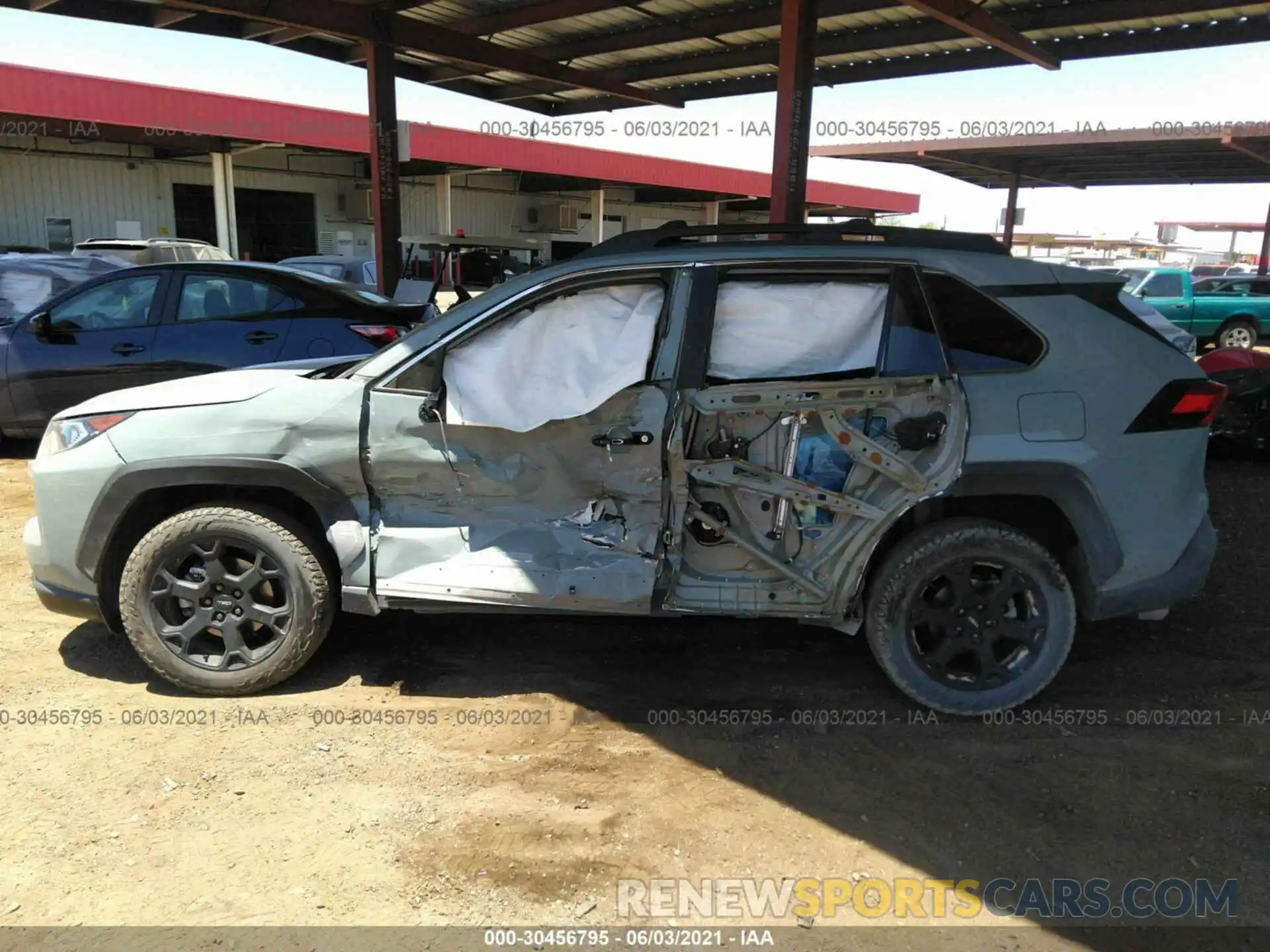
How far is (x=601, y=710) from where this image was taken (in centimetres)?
367

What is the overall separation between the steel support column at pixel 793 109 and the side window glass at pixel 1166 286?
42.9 ft

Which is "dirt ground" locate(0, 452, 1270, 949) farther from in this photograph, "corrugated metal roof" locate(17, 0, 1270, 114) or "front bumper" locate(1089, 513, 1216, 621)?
"corrugated metal roof" locate(17, 0, 1270, 114)

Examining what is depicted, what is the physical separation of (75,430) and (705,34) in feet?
24.8

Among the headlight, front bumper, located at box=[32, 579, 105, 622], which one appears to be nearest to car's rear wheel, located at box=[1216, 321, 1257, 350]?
the headlight

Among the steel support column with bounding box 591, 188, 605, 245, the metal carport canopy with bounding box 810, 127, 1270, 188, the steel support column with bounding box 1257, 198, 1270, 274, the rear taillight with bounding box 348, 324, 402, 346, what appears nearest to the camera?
the rear taillight with bounding box 348, 324, 402, 346

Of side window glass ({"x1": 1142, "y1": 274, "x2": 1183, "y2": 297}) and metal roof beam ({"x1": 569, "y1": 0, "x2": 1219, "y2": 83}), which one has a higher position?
metal roof beam ({"x1": 569, "y1": 0, "x2": 1219, "y2": 83})

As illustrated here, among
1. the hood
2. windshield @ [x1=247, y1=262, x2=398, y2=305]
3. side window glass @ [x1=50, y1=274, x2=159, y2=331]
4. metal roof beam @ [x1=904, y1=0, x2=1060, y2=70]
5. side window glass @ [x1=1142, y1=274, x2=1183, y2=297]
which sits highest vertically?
metal roof beam @ [x1=904, y1=0, x2=1060, y2=70]

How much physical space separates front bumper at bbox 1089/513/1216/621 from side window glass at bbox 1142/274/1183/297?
16.9 metres

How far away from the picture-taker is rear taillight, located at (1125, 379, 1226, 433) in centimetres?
341

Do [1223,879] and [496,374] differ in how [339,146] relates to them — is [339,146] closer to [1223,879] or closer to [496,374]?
[496,374]

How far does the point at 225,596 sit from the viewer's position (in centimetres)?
363

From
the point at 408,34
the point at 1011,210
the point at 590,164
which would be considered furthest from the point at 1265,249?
the point at 408,34

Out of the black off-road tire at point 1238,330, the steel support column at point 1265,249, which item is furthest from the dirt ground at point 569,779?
the steel support column at point 1265,249

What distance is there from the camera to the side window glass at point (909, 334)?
3438 mm
